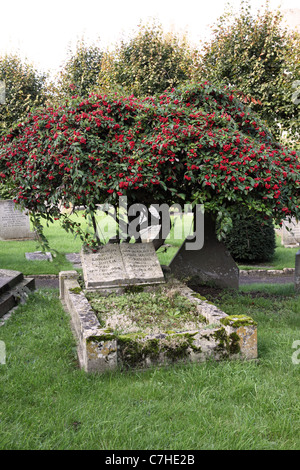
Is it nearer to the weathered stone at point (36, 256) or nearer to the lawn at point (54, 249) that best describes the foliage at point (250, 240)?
the lawn at point (54, 249)

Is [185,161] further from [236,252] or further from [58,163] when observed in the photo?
[236,252]

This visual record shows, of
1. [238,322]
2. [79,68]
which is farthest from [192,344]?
[79,68]

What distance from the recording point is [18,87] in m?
15.0

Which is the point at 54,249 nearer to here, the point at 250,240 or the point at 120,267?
the point at 120,267

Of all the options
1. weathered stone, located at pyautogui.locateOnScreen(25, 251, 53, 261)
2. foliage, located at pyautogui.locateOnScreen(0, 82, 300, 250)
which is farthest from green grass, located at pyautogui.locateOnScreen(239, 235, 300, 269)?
weathered stone, located at pyautogui.locateOnScreen(25, 251, 53, 261)

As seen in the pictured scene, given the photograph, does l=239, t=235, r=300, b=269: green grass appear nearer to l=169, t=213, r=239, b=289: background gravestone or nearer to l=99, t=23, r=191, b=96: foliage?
l=169, t=213, r=239, b=289: background gravestone

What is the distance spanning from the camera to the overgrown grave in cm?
380

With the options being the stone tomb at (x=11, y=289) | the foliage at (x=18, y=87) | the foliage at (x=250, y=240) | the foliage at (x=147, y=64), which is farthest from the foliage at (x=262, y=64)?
the stone tomb at (x=11, y=289)

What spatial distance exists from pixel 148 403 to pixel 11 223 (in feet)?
39.0

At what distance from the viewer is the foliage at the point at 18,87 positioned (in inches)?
573

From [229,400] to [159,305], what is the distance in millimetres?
2142

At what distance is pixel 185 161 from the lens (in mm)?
5527
